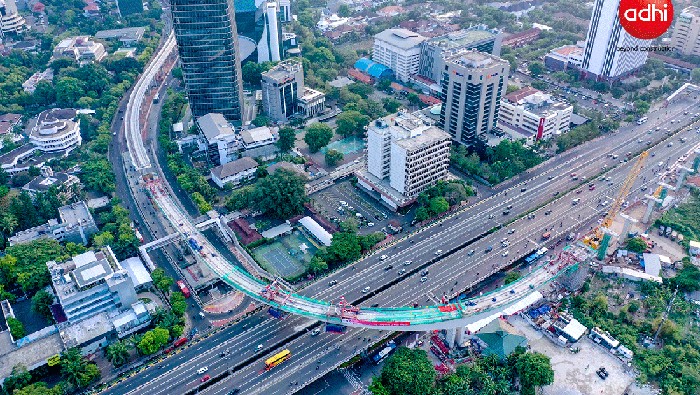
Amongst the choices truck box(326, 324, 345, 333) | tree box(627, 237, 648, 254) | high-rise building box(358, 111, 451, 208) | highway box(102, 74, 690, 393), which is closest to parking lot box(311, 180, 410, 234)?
high-rise building box(358, 111, 451, 208)

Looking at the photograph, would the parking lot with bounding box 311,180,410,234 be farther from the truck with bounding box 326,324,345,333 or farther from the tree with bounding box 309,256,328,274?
the truck with bounding box 326,324,345,333

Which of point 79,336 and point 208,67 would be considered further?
point 208,67

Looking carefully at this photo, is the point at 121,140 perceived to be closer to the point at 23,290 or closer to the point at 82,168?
the point at 82,168

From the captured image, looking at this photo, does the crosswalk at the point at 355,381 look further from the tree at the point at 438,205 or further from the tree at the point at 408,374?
the tree at the point at 438,205

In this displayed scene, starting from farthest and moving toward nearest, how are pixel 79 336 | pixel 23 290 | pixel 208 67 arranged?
1. pixel 208 67
2. pixel 23 290
3. pixel 79 336

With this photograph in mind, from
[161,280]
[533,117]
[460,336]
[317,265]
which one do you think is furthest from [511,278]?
[161,280]

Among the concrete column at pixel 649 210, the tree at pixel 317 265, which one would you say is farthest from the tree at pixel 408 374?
the concrete column at pixel 649 210

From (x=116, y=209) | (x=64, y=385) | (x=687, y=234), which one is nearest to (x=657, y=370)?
(x=687, y=234)
